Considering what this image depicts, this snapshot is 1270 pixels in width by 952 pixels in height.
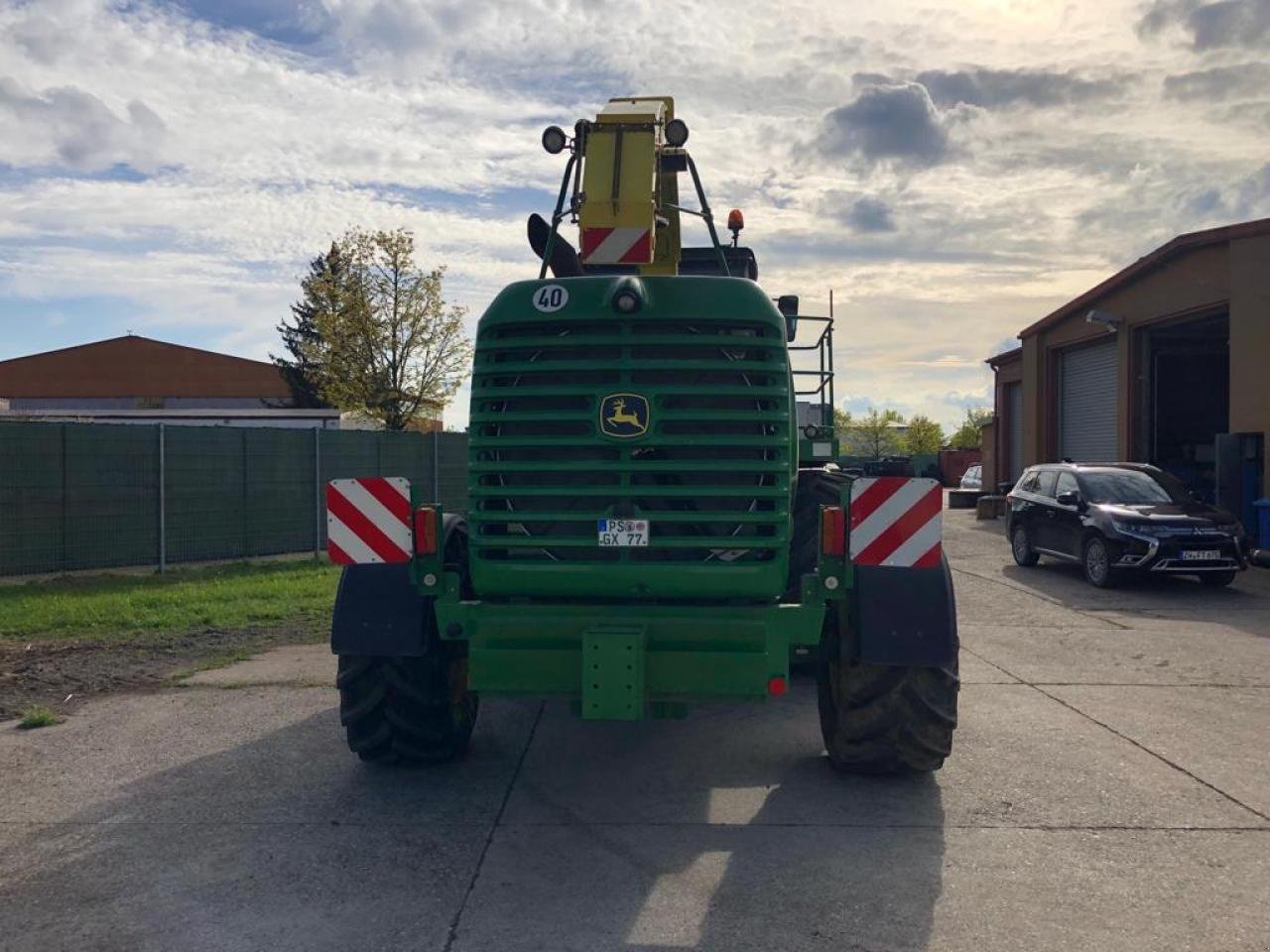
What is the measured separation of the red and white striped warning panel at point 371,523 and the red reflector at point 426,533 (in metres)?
0.09

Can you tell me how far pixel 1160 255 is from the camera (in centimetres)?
1945

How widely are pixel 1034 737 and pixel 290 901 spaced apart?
14.1 ft

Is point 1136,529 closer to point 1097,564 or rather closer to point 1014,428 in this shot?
point 1097,564

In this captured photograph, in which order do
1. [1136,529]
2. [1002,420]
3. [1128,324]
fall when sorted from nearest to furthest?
[1136,529], [1128,324], [1002,420]

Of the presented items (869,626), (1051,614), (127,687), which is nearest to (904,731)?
(869,626)

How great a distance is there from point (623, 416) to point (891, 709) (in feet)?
6.41

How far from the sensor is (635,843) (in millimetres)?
4676

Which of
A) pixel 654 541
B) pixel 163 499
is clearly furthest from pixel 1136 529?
pixel 163 499

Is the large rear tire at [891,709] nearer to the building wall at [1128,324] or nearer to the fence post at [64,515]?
the fence post at [64,515]

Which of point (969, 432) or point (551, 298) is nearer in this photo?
point (551, 298)

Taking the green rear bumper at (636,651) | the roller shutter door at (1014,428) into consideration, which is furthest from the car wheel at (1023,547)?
the roller shutter door at (1014,428)

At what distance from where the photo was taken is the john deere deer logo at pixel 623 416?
15.7 ft

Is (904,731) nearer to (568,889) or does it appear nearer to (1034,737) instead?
(1034,737)

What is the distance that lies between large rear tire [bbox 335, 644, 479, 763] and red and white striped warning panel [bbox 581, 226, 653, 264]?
2519mm
